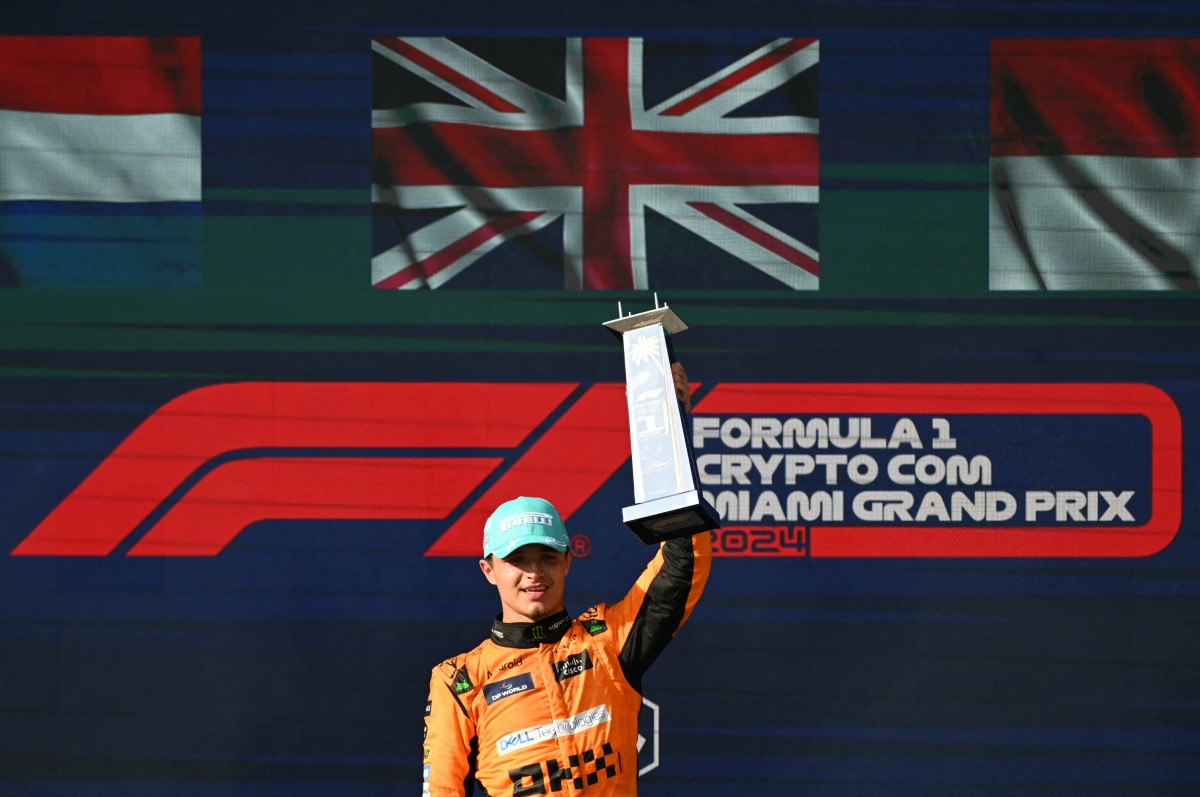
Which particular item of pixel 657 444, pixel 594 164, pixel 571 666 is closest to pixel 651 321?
pixel 657 444

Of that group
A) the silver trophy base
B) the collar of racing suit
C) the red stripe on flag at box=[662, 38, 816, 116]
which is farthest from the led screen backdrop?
the silver trophy base

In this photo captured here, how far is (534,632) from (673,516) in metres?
0.38

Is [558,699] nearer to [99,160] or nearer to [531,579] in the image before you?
[531,579]

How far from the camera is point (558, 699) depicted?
2182 mm

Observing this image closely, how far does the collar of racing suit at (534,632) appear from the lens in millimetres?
2207

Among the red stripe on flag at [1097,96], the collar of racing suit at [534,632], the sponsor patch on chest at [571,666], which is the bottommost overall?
the sponsor patch on chest at [571,666]

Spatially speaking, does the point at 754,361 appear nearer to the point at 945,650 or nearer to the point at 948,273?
the point at 948,273

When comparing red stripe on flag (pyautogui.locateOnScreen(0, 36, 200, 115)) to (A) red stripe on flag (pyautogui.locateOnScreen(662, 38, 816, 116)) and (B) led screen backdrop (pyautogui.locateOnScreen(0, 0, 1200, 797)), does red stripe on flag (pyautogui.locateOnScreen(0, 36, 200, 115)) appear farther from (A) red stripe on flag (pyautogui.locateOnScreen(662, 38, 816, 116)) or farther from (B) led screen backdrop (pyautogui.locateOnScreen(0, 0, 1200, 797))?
(A) red stripe on flag (pyautogui.locateOnScreen(662, 38, 816, 116))

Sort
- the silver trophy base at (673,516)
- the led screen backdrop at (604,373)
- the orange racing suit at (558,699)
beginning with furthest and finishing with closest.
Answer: the led screen backdrop at (604,373) < the orange racing suit at (558,699) < the silver trophy base at (673,516)

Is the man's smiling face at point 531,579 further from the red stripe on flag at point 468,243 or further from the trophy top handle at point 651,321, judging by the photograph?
the red stripe on flag at point 468,243

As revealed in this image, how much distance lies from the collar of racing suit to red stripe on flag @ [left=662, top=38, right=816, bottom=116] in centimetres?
157

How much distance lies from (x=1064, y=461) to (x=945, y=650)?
0.59 meters

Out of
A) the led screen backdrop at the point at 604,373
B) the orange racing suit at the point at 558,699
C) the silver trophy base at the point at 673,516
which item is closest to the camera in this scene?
the silver trophy base at the point at 673,516

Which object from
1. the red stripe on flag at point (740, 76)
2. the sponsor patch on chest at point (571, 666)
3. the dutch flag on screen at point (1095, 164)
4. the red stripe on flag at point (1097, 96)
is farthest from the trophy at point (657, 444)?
the red stripe on flag at point (1097, 96)
